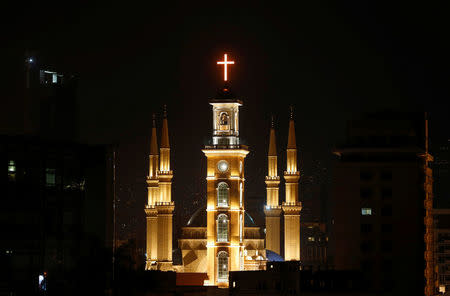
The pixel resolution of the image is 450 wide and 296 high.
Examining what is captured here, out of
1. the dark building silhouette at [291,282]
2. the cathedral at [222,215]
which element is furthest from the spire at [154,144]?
the dark building silhouette at [291,282]

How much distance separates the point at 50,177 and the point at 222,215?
1970 inches

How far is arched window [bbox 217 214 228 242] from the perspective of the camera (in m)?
161

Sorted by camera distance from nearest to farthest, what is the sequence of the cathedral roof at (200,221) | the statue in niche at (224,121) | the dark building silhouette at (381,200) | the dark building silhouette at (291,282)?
the dark building silhouette at (291,282), the dark building silhouette at (381,200), the statue in niche at (224,121), the cathedral roof at (200,221)

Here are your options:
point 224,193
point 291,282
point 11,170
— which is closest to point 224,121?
point 224,193

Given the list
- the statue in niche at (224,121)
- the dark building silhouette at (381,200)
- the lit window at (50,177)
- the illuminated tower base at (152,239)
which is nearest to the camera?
the lit window at (50,177)

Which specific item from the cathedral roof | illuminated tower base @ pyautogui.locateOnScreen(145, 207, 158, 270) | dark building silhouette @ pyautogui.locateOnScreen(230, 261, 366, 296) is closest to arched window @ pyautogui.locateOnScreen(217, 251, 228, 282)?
illuminated tower base @ pyautogui.locateOnScreen(145, 207, 158, 270)

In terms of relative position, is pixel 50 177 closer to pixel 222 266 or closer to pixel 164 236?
pixel 222 266

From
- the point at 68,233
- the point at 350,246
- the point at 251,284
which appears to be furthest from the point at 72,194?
the point at 350,246

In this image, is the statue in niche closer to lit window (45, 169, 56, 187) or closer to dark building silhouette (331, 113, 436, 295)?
dark building silhouette (331, 113, 436, 295)

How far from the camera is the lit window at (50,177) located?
112312 millimetres

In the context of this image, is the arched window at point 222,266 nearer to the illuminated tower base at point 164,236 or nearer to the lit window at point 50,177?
the illuminated tower base at point 164,236

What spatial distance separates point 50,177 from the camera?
112688 millimetres

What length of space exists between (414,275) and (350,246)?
763 cm

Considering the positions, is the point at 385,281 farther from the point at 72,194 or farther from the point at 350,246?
the point at 72,194
